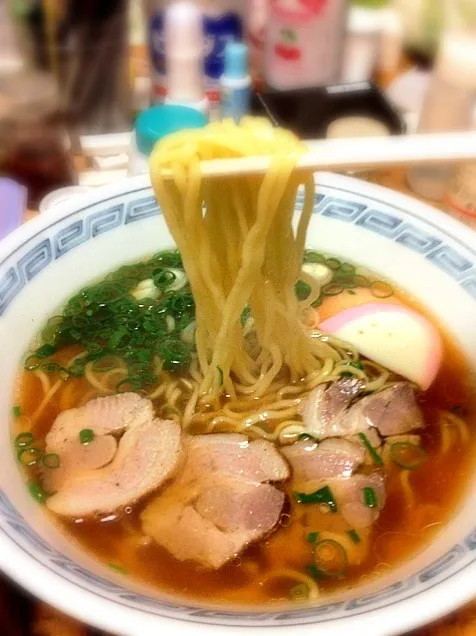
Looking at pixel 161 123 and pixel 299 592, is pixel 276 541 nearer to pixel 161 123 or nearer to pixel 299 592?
pixel 299 592

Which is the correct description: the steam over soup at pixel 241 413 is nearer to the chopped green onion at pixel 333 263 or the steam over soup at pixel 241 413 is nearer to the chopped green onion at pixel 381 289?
the chopped green onion at pixel 381 289

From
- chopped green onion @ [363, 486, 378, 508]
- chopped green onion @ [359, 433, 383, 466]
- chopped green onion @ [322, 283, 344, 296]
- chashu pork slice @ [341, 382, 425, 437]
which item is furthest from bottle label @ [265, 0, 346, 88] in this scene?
chopped green onion @ [363, 486, 378, 508]

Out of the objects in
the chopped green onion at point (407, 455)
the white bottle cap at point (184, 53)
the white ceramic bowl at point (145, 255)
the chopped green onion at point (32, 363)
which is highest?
the white bottle cap at point (184, 53)

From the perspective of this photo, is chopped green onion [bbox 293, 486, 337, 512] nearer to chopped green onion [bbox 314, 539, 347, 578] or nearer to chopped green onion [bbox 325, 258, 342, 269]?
chopped green onion [bbox 314, 539, 347, 578]

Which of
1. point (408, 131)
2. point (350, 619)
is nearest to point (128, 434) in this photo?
point (350, 619)

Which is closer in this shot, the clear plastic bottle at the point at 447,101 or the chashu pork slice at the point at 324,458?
the chashu pork slice at the point at 324,458

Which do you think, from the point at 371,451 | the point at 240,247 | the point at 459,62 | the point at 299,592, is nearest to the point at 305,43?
the point at 459,62

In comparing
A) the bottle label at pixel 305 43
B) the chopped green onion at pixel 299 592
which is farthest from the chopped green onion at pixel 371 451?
the bottle label at pixel 305 43
